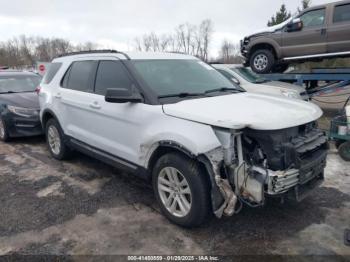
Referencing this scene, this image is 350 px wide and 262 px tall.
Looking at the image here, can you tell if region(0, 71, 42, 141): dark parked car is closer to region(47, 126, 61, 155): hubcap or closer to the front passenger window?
region(47, 126, 61, 155): hubcap

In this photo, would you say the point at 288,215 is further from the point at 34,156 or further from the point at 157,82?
the point at 34,156

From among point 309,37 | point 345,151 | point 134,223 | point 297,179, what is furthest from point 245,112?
point 309,37

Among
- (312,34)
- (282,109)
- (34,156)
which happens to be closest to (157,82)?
(282,109)

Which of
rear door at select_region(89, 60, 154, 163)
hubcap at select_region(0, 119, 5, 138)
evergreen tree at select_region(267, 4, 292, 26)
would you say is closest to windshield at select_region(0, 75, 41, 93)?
hubcap at select_region(0, 119, 5, 138)

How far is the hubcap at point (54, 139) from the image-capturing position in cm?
566

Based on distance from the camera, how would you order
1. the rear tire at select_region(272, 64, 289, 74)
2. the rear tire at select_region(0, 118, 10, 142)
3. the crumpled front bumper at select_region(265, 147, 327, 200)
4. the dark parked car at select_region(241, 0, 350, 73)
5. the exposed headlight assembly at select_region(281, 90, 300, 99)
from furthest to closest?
the rear tire at select_region(272, 64, 289, 74), the dark parked car at select_region(241, 0, 350, 73), the exposed headlight assembly at select_region(281, 90, 300, 99), the rear tire at select_region(0, 118, 10, 142), the crumpled front bumper at select_region(265, 147, 327, 200)

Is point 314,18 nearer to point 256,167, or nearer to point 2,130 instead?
point 256,167

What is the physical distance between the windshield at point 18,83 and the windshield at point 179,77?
5.18 metres

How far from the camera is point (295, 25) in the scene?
8555mm

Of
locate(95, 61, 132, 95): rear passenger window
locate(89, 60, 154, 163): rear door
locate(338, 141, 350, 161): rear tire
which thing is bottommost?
locate(338, 141, 350, 161): rear tire

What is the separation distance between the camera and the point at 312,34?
8.28 m

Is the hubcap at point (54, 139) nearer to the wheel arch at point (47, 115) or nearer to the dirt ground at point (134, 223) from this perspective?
the wheel arch at point (47, 115)

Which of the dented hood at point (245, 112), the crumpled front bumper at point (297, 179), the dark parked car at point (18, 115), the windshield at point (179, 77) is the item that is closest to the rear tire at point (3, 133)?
the dark parked car at point (18, 115)

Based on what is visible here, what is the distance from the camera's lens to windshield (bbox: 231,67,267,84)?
8785 mm
